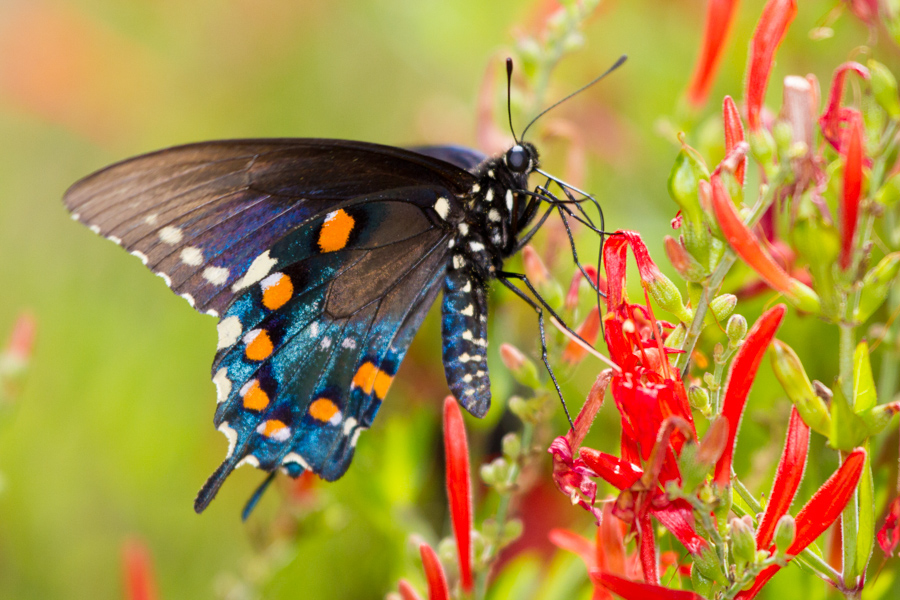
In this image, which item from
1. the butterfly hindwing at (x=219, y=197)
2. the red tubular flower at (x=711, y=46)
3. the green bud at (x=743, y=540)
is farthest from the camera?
the butterfly hindwing at (x=219, y=197)

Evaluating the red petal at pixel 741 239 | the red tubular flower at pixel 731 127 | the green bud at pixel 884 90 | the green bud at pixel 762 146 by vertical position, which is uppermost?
the green bud at pixel 884 90

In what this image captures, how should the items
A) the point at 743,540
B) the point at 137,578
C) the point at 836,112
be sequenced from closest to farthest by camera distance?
the point at 743,540 < the point at 836,112 < the point at 137,578

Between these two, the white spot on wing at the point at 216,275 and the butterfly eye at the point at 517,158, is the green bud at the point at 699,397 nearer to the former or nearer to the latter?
the butterfly eye at the point at 517,158

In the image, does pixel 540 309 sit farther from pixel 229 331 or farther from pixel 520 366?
pixel 229 331

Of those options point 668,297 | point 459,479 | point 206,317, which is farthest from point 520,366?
point 206,317

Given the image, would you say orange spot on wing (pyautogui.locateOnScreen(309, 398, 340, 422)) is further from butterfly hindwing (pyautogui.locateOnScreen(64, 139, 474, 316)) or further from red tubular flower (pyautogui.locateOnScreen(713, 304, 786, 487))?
red tubular flower (pyautogui.locateOnScreen(713, 304, 786, 487))

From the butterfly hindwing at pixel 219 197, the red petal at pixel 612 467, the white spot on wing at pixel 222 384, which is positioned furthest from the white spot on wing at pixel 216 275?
the red petal at pixel 612 467

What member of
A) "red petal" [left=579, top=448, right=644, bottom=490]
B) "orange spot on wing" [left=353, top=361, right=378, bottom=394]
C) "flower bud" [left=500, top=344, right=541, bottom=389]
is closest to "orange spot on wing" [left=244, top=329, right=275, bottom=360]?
"orange spot on wing" [left=353, top=361, right=378, bottom=394]
